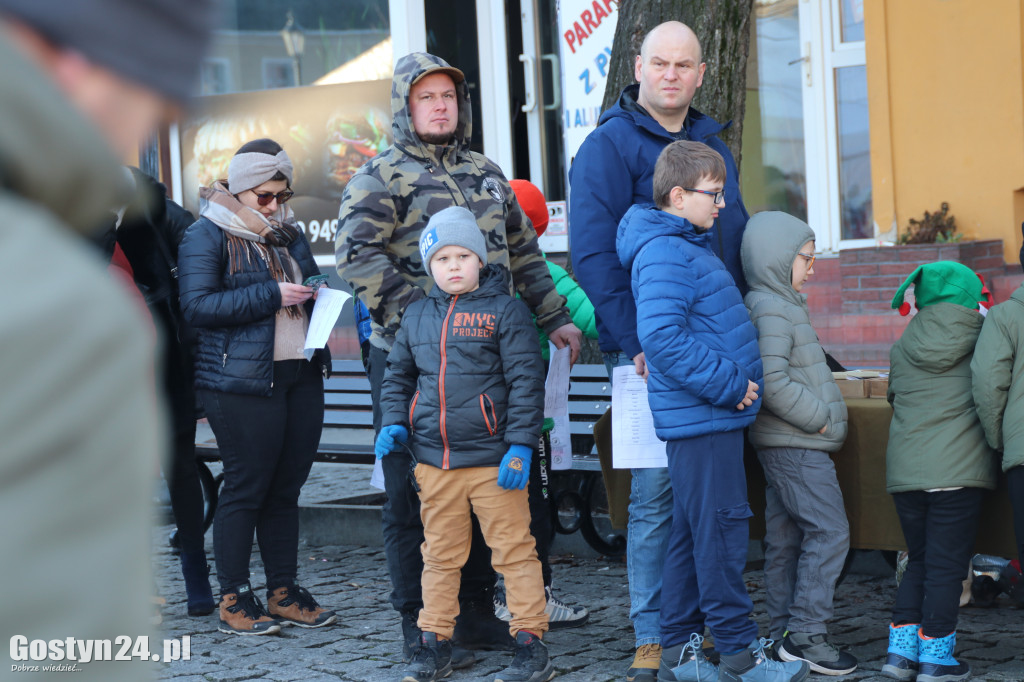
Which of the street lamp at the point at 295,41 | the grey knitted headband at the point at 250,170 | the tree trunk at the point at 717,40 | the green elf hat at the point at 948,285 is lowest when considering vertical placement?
the green elf hat at the point at 948,285

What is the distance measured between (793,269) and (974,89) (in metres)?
4.74

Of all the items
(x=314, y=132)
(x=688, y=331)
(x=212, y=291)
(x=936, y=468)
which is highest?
(x=314, y=132)

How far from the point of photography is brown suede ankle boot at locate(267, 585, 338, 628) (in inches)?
196

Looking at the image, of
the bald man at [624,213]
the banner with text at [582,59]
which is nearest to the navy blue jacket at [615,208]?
the bald man at [624,213]

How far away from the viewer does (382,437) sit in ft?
13.6

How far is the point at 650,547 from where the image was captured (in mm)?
4125

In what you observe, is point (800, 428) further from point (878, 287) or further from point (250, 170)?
point (878, 287)

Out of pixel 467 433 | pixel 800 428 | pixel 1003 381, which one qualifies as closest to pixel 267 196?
pixel 467 433

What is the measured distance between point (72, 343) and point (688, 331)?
3.28 meters

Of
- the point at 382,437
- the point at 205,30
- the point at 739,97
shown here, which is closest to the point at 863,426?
the point at 382,437

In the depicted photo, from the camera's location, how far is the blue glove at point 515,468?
4.01 metres

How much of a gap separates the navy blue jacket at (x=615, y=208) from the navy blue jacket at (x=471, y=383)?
29 centimetres

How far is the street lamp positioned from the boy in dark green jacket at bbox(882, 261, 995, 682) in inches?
329

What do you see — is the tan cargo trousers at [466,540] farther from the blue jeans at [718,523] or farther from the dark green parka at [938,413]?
the dark green parka at [938,413]
